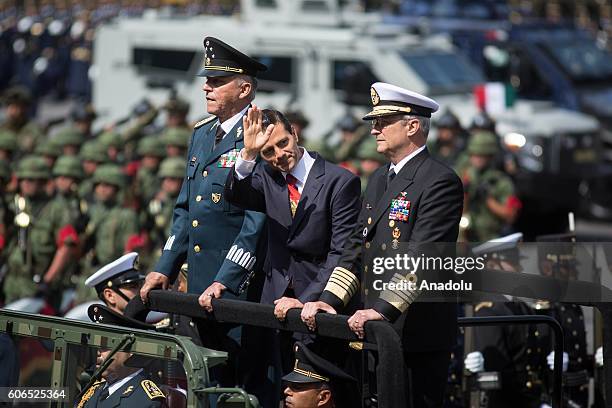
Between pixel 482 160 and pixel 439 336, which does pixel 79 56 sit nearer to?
pixel 482 160

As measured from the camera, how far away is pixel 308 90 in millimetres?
17312

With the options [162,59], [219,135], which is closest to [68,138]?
[162,59]

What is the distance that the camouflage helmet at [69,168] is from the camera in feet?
39.3

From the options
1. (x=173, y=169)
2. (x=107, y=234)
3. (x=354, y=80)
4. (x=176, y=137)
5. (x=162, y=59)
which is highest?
(x=162, y=59)

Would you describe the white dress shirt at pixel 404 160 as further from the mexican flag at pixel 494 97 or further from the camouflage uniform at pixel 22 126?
the mexican flag at pixel 494 97

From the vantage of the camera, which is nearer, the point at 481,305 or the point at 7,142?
the point at 481,305

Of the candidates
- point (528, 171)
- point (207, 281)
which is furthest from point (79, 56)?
point (207, 281)

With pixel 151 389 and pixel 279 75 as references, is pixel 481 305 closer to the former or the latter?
pixel 151 389

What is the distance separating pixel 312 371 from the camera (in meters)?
5.64

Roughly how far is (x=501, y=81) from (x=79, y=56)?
12.2m

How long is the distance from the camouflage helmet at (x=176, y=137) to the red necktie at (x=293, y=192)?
7.65 m

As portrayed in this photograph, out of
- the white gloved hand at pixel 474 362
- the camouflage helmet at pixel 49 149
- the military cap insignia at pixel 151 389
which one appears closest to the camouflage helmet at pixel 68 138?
the camouflage helmet at pixel 49 149

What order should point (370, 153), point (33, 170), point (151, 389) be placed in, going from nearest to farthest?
point (151, 389)
point (33, 170)
point (370, 153)

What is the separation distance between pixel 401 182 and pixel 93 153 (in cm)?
829
